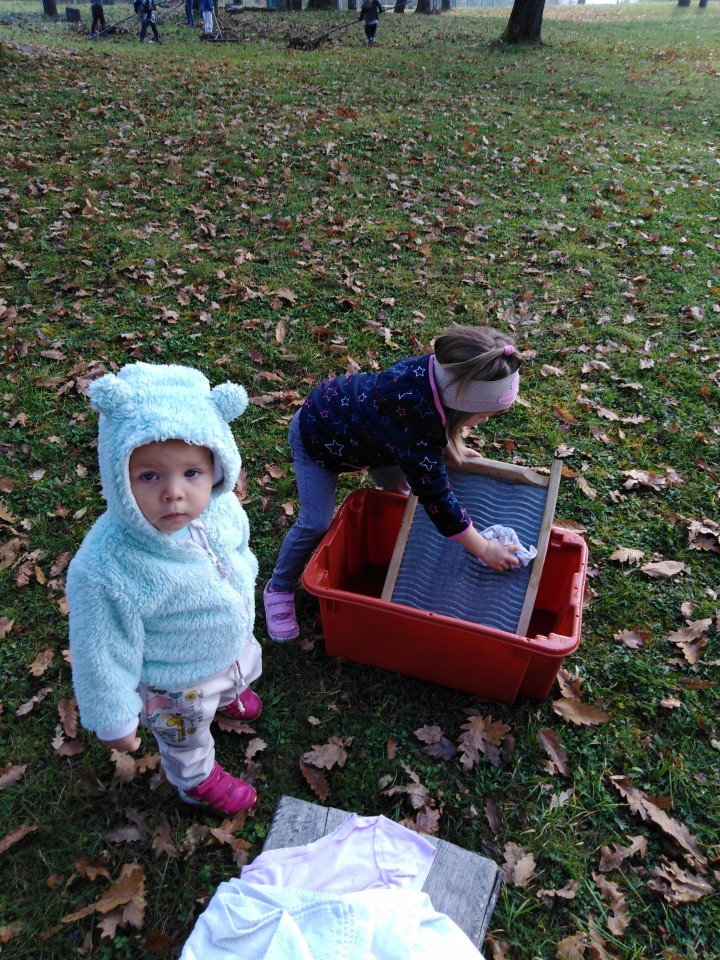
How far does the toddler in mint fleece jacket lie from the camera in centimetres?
164

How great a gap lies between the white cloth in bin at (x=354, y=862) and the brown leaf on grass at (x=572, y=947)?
802 mm

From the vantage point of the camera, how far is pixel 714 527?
368 centimetres

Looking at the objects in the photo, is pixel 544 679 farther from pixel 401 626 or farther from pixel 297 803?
pixel 297 803

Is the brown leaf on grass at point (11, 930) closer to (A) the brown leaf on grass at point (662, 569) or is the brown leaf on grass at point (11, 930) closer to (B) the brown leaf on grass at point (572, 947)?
(B) the brown leaf on grass at point (572, 947)

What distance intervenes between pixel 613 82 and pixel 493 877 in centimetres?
1507

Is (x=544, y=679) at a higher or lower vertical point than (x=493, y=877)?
higher

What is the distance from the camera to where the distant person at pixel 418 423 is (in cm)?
231

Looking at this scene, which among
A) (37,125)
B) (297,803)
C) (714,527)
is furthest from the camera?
(37,125)

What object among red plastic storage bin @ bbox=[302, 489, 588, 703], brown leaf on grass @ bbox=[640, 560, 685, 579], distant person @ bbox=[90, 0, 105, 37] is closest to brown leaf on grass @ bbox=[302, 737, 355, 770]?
red plastic storage bin @ bbox=[302, 489, 588, 703]

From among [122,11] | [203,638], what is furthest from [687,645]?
[122,11]

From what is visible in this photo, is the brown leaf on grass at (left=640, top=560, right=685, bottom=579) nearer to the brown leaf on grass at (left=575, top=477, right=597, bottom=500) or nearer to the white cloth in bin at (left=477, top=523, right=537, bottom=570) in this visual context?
the brown leaf on grass at (left=575, top=477, right=597, bottom=500)

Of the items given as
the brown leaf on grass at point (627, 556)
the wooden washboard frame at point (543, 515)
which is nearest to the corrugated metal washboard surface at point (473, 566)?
the wooden washboard frame at point (543, 515)

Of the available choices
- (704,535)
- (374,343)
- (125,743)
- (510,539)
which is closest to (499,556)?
(510,539)

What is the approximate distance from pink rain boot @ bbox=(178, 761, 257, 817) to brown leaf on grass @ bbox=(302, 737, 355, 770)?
280 mm
